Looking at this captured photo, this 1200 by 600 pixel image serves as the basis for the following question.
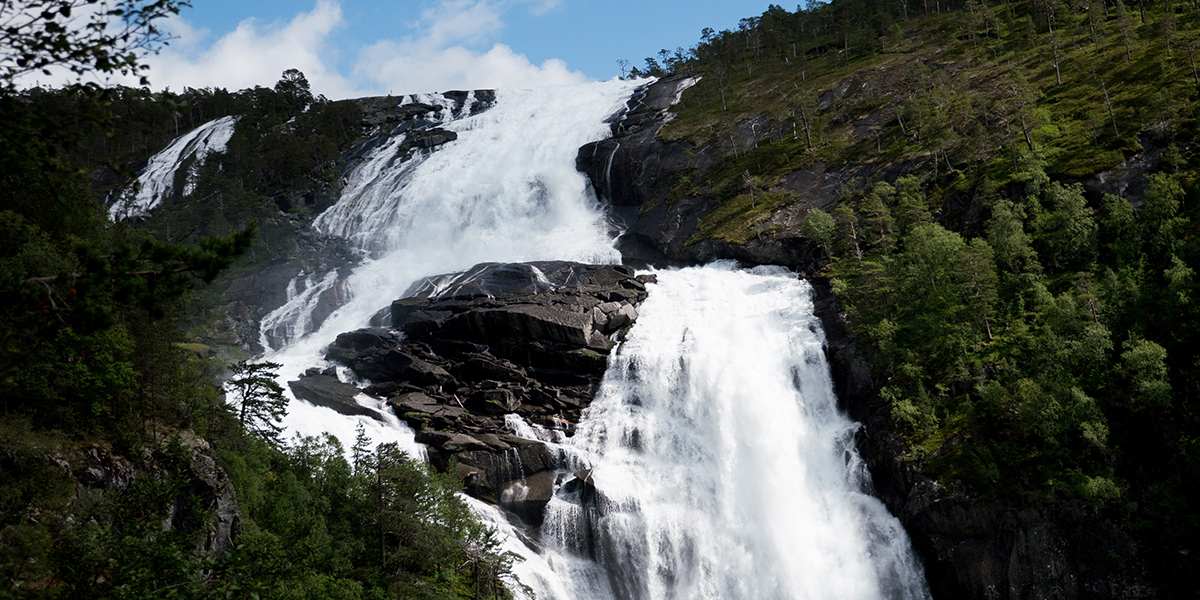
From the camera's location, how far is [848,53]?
99938 mm

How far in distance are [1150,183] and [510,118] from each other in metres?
74.9

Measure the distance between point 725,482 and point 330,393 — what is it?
810 inches

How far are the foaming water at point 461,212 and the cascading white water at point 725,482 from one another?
62.2 ft

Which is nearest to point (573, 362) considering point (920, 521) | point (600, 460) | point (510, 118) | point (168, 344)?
point (600, 460)

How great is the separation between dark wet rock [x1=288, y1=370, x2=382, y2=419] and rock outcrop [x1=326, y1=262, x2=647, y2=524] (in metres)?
1.60

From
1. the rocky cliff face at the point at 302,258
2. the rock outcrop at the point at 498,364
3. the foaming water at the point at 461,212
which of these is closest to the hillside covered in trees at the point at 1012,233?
the foaming water at the point at 461,212

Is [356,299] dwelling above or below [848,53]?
below

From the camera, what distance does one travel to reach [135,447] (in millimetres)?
23297

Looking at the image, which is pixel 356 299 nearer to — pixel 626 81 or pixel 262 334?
pixel 262 334

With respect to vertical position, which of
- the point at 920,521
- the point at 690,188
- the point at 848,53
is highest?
the point at 848,53

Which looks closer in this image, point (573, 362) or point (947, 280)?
point (947, 280)

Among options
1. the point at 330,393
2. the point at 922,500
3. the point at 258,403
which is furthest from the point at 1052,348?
the point at 330,393

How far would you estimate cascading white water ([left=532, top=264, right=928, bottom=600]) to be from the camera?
37281 mm

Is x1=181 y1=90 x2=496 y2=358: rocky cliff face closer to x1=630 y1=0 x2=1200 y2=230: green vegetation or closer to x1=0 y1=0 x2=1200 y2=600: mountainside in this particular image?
x1=0 y1=0 x2=1200 y2=600: mountainside
